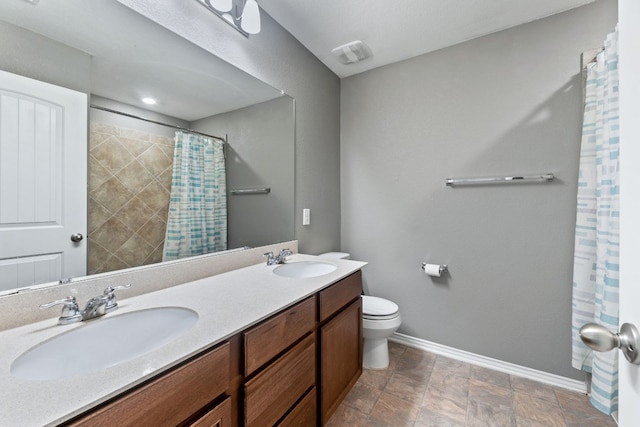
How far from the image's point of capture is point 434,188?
2045mm

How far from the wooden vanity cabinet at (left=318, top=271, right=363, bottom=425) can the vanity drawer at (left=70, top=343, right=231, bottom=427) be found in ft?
1.88

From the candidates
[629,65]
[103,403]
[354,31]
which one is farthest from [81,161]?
[354,31]

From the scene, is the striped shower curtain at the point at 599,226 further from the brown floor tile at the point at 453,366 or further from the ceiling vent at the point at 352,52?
the ceiling vent at the point at 352,52

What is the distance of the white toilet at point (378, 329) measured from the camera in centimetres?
177

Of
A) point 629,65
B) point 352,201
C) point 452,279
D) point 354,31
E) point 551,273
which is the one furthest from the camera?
point 352,201

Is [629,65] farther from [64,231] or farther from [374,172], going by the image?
[374,172]

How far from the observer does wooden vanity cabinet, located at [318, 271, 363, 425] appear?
4.15 ft

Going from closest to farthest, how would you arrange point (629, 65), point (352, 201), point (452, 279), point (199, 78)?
point (629, 65) < point (199, 78) < point (452, 279) < point (352, 201)

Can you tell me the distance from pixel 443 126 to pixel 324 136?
953 millimetres

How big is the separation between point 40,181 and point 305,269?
1293mm

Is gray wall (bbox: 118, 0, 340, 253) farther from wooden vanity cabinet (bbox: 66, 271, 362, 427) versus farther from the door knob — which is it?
the door knob

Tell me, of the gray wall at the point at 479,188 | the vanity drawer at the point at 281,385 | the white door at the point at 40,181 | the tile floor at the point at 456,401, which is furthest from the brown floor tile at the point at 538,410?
the white door at the point at 40,181

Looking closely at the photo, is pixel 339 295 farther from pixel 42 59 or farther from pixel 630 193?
pixel 42 59

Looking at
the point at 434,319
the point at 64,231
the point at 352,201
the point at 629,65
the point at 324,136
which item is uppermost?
the point at 324,136
